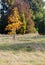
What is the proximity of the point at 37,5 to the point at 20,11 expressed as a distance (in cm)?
1011

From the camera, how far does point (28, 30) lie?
1893 inches

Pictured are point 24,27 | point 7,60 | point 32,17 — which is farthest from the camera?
point 32,17

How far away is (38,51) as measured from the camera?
530 inches

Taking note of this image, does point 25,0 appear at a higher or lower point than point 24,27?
higher

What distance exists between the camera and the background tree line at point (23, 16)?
43.9 meters

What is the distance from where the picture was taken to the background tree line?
1729 inches

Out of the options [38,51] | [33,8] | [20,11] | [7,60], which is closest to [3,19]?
[20,11]

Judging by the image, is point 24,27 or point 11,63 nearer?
point 11,63

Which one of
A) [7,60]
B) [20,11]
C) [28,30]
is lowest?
[28,30]

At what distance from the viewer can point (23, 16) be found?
153ft

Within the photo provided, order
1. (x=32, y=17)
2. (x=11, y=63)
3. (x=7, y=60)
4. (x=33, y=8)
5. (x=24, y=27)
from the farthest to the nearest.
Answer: (x=33, y=8) < (x=32, y=17) < (x=24, y=27) < (x=7, y=60) < (x=11, y=63)

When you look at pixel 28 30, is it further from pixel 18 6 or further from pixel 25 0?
pixel 25 0

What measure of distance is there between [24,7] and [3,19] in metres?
4.17

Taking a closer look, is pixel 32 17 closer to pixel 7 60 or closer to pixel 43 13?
pixel 43 13
